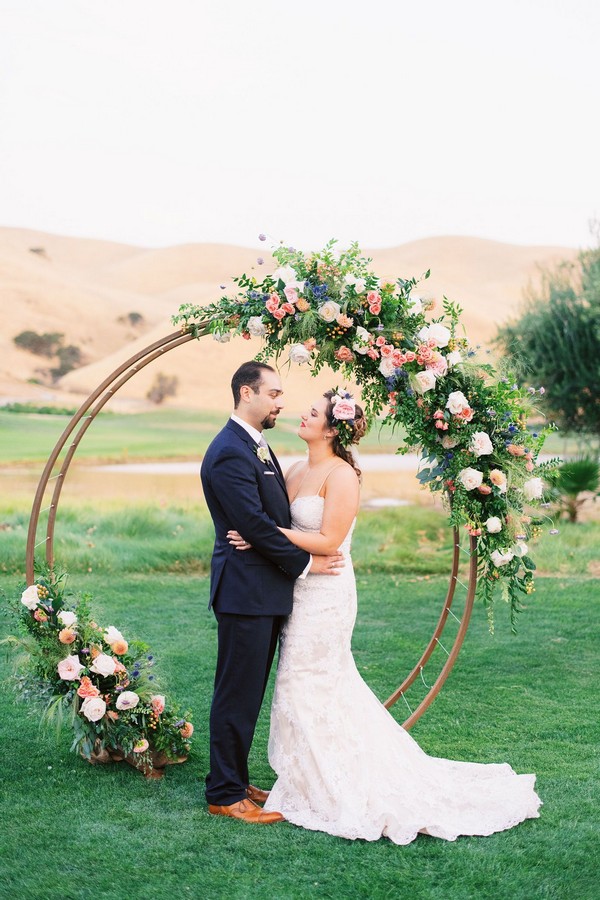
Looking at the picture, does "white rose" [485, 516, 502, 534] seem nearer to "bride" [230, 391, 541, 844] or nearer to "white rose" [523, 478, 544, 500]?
"white rose" [523, 478, 544, 500]

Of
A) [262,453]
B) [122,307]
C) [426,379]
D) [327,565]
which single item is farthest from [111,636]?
[122,307]

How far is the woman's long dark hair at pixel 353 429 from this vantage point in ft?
16.2

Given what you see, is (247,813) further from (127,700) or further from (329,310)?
(329,310)

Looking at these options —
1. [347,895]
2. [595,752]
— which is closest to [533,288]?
[595,752]

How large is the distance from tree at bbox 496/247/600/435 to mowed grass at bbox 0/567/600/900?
7.39 metres

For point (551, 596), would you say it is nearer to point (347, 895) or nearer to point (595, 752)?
point (595, 752)

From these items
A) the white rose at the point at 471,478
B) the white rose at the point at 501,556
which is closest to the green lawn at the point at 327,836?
the white rose at the point at 501,556

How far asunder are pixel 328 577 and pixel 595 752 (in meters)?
2.16

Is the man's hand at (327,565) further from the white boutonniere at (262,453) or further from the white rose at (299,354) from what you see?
the white rose at (299,354)

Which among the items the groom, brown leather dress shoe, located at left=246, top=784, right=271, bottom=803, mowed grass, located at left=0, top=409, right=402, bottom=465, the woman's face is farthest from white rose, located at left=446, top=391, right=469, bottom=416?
mowed grass, located at left=0, top=409, right=402, bottom=465

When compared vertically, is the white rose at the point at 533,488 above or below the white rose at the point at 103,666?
above

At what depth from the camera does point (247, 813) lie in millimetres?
4801

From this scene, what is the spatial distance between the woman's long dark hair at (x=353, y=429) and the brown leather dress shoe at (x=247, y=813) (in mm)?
1707

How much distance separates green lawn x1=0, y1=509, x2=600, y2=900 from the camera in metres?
4.16
